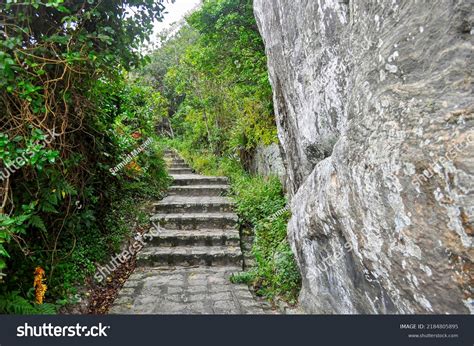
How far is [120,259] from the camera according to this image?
14.5 ft

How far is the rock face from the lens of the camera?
136 centimetres

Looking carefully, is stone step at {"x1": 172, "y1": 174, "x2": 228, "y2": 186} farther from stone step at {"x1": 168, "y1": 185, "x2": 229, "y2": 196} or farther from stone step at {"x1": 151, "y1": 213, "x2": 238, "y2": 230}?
stone step at {"x1": 151, "y1": 213, "x2": 238, "y2": 230}

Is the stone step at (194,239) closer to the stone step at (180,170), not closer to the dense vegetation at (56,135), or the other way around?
the dense vegetation at (56,135)

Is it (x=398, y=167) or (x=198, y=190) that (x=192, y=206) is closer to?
(x=198, y=190)

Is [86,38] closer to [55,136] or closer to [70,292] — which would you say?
[55,136]

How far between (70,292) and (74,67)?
7.98ft

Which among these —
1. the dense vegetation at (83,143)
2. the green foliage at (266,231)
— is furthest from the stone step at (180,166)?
the dense vegetation at (83,143)

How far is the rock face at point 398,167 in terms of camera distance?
1357mm

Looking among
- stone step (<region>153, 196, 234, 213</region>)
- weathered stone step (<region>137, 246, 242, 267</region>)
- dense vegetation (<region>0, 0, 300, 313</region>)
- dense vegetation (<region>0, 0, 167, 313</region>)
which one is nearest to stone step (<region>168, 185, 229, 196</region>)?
dense vegetation (<region>0, 0, 300, 313</region>)

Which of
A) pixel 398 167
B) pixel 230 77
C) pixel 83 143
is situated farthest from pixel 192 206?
pixel 398 167

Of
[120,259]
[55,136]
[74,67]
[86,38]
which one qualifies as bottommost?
[120,259]

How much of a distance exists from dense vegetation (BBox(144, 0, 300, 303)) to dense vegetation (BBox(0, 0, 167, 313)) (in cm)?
221
